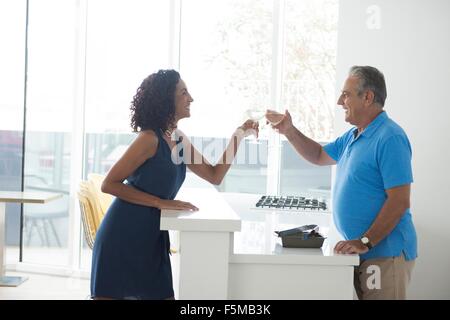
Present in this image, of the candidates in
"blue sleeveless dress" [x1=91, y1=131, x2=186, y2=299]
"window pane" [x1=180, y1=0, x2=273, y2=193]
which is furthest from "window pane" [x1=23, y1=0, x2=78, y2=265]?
"blue sleeveless dress" [x1=91, y1=131, x2=186, y2=299]

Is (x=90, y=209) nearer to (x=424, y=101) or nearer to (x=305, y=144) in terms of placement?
(x=305, y=144)

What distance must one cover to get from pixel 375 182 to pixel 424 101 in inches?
77.1

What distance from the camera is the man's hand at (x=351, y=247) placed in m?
2.10

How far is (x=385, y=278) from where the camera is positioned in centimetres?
222

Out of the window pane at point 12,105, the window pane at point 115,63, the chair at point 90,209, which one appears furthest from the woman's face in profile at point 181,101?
the window pane at point 12,105

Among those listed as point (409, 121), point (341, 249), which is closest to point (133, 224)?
point (341, 249)

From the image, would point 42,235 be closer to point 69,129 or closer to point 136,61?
point 69,129

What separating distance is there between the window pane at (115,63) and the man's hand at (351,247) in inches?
127

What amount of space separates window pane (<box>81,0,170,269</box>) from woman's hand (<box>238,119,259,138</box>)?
93.6 inches

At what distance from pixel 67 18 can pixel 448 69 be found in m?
3.14

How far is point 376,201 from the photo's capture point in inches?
89.0

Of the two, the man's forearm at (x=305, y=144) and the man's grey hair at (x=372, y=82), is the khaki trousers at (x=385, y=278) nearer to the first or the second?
the man's grey hair at (x=372, y=82)

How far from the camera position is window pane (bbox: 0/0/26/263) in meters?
5.23

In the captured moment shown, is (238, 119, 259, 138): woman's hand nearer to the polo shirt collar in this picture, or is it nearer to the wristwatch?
the polo shirt collar
